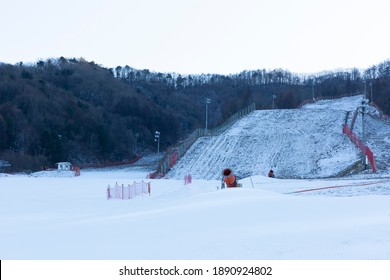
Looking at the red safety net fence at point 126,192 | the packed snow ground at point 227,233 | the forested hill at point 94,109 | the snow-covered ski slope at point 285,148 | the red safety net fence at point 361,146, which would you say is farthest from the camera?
the forested hill at point 94,109

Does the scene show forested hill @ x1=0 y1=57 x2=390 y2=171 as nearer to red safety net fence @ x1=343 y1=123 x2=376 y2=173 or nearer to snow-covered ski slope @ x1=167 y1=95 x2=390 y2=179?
snow-covered ski slope @ x1=167 y1=95 x2=390 y2=179

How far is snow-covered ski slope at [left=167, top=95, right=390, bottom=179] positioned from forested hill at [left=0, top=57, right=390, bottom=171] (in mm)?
29429

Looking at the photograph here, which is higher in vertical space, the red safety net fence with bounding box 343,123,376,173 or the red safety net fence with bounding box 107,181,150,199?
the red safety net fence with bounding box 343,123,376,173

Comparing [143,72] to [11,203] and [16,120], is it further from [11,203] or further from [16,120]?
[11,203]

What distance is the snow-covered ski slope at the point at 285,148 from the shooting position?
37.4 m

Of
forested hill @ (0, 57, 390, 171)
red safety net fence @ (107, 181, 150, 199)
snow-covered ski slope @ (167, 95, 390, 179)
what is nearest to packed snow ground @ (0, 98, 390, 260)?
red safety net fence @ (107, 181, 150, 199)

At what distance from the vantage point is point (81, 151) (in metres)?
90.0

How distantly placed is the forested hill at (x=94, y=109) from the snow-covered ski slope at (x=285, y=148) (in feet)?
96.6

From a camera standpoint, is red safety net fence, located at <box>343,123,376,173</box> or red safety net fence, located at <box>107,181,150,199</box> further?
red safety net fence, located at <box>343,123,376,173</box>

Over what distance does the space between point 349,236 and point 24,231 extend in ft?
27.3

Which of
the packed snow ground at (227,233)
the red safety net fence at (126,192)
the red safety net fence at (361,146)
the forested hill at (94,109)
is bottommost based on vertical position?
the red safety net fence at (126,192)

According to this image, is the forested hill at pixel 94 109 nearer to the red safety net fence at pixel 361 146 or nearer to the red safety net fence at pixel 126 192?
the red safety net fence at pixel 361 146

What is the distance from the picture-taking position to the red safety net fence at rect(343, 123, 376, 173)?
101 feet

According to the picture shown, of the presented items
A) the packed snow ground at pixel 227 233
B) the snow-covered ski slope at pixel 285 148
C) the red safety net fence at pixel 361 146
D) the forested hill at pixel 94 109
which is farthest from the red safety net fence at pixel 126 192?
the forested hill at pixel 94 109
